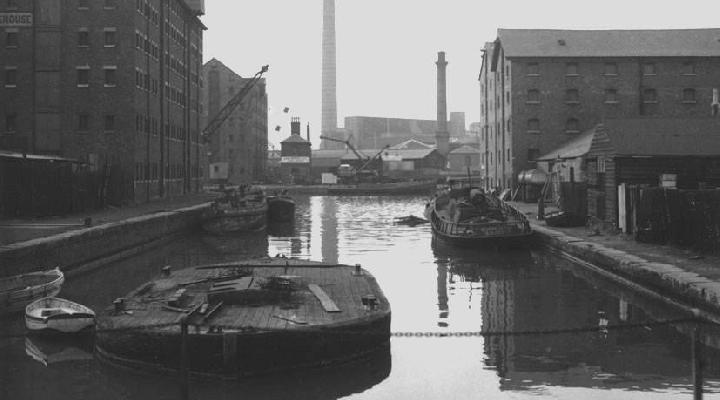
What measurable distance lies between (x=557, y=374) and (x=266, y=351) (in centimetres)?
445

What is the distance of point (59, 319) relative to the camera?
46.2 ft

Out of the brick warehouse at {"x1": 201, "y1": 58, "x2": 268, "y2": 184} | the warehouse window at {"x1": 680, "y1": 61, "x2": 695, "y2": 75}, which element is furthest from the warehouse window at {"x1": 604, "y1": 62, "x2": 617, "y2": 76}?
the brick warehouse at {"x1": 201, "y1": 58, "x2": 268, "y2": 184}

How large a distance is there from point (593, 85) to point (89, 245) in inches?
1651

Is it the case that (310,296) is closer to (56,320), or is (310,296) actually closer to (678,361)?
(56,320)

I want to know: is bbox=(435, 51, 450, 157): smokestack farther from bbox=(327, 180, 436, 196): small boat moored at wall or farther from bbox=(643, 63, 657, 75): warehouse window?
bbox=(643, 63, 657, 75): warehouse window

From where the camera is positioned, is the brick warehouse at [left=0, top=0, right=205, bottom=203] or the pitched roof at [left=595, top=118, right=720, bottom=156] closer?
the pitched roof at [left=595, top=118, right=720, bottom=156]

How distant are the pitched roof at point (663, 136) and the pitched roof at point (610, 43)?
25660 millimetres

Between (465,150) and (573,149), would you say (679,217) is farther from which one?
(465,150)

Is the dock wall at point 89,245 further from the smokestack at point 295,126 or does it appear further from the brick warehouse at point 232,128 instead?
the smokestack at point 295,126

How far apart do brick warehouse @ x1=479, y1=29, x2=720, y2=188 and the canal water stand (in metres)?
34.6

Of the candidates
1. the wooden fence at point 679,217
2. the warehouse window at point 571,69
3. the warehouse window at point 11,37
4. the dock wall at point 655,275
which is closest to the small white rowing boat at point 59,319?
the dock wall at point 655,275

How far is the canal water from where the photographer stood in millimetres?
10914

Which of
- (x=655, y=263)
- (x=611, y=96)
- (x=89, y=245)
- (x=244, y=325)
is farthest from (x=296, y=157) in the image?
(x=244, y=325)

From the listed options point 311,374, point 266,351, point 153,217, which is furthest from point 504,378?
point 153,217
